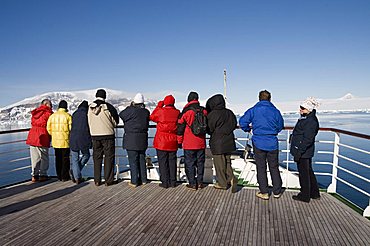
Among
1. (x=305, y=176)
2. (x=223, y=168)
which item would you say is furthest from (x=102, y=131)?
(x=305, y=176)

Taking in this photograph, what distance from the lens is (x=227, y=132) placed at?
161 inches

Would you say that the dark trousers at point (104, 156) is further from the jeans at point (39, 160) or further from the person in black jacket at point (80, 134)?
the jeans at point (39, 160)

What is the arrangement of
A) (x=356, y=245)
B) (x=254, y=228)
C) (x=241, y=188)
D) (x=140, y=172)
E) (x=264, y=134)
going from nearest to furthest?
(x=356, y=245)
(x=254, y=228)
(x=264, y=134)
(x=241, y=188)
(x=140, y=172)

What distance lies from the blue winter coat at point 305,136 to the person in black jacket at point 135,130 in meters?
2.30

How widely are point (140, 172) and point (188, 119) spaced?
52.1 inches

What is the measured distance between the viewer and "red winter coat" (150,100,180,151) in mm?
4234

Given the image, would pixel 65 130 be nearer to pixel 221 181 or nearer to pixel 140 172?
pixel 140 172

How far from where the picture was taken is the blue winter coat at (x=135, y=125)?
4.31 m

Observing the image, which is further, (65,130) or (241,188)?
(65,130)

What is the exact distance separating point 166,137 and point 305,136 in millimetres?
2048

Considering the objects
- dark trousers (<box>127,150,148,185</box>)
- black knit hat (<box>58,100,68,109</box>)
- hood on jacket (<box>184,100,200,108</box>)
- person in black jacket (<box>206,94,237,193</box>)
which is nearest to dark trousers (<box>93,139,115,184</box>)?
dark trousers (<box>127,150,148,185</box>)

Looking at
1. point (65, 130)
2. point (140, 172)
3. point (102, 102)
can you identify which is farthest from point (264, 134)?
point (65, 130)

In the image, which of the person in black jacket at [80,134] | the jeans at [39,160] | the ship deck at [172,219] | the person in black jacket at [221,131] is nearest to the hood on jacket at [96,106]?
the person in black jacket at [80,134]

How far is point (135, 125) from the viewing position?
432 cm
